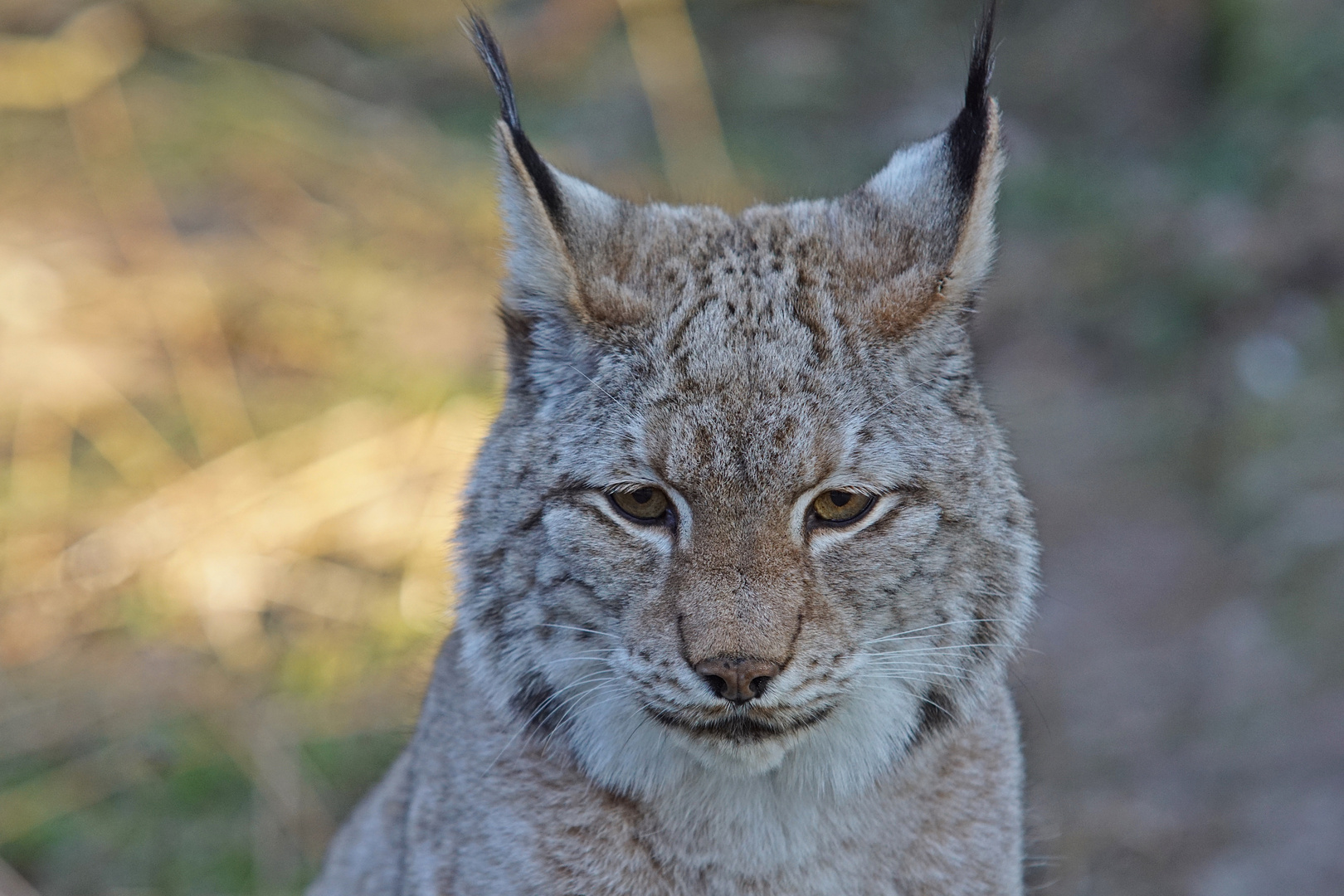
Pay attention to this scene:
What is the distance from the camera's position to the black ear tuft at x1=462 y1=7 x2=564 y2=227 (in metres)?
2.82

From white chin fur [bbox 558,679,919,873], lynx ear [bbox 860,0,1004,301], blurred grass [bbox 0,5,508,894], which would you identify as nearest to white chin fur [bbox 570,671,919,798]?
white chin fur [bbox 558,679,919,873]

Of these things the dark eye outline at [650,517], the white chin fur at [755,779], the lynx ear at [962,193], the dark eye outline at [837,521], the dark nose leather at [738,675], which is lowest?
the white chin fur at [755,779]

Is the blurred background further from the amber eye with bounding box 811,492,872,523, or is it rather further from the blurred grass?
the amber eye with bounding box 811,492,872,523

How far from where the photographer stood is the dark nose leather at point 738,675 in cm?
250

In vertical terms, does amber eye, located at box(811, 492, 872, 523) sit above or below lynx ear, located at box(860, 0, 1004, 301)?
below

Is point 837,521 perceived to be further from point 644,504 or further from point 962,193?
point 962,193

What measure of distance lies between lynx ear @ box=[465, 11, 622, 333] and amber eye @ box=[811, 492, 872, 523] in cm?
62

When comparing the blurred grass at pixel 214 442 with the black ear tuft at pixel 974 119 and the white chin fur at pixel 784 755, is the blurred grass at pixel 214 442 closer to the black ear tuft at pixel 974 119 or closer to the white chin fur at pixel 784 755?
the white chin fur at pixel 784 755

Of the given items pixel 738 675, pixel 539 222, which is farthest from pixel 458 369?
pixel 738 675

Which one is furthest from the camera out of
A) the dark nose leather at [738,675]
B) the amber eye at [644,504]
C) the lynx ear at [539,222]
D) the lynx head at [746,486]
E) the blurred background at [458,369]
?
the blurred background at [458,369]

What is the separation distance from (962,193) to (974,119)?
16 centimetres

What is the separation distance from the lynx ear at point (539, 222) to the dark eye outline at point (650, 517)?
41 centimetres

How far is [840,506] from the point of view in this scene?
2723mm

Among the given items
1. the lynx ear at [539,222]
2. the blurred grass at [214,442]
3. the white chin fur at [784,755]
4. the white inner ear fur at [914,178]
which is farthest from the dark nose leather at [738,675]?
the blurred grass at [214,442]
